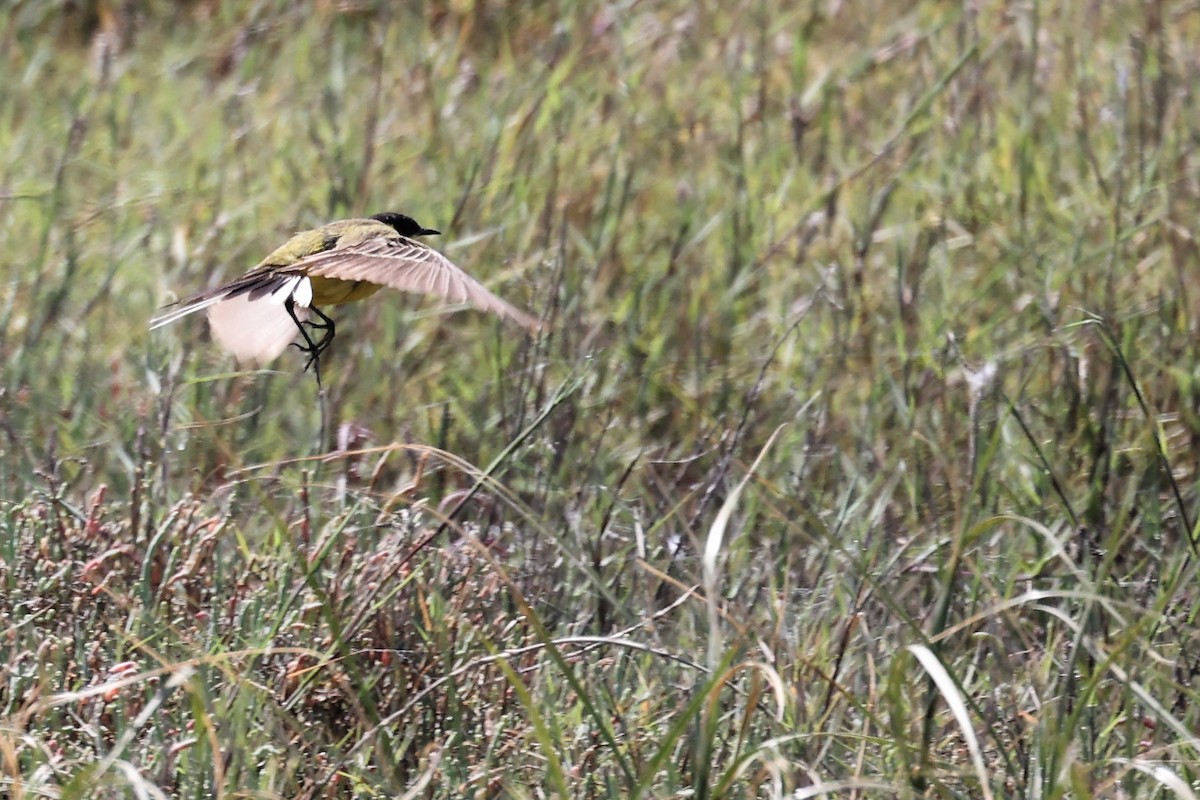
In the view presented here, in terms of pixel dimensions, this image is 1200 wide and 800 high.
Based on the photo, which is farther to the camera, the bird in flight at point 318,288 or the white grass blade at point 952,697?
the bird in flight at point 318,288

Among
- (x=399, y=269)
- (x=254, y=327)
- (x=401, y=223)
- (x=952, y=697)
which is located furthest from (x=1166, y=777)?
(x=401, y=223)

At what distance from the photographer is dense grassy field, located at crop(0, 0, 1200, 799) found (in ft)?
8.46

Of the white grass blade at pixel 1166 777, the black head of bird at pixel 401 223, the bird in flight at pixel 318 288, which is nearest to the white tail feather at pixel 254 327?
the bird in flight at pixel 318 288

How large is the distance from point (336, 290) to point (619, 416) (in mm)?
1213

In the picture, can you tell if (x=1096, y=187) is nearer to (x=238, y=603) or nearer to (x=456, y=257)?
(x=456, y=257)

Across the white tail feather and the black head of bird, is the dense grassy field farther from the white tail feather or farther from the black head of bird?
the black head of bird

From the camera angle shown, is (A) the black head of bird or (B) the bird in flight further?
(A) the black head of bird

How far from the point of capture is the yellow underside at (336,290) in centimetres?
303

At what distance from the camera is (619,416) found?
4.16m

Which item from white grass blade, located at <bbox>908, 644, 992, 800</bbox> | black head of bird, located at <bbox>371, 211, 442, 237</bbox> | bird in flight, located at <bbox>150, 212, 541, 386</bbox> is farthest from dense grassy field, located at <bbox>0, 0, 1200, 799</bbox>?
black head of bird, located at <bbox>371, 211, 442, 237</bbox>

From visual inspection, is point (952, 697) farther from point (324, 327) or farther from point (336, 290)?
point (336, 290)

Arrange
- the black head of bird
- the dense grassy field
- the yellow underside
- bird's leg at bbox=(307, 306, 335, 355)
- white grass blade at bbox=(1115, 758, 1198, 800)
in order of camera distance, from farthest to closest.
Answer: the black head of bird < the yellow underside < bird's leg at bbox=(307, 306, 335, 355) < the dense grassy field < white grass blade at bbox=(1115, 758, 1198, 800)

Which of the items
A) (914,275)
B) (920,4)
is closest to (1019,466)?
(914,275)

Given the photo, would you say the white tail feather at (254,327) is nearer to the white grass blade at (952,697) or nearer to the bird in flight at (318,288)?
the bird in flight at (318,288)
